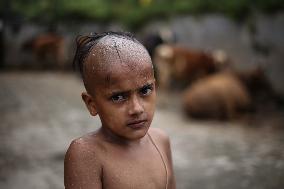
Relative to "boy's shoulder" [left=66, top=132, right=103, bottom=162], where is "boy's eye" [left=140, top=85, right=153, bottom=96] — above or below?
above

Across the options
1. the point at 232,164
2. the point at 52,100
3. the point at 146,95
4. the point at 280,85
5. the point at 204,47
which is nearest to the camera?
the point at 146,95

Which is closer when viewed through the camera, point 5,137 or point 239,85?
point 5,137

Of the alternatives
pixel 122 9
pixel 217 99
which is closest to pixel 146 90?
pixel 217 99

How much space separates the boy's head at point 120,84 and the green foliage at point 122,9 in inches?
306

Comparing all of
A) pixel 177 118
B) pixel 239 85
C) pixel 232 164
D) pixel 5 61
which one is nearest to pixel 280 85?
pixel 239 85

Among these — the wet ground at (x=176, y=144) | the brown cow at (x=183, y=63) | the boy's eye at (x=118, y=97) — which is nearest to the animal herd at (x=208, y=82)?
the brown cow at (x=183, y=63)

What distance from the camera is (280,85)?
824 cm

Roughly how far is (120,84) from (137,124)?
0.57 feet

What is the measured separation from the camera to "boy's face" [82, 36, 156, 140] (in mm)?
1753

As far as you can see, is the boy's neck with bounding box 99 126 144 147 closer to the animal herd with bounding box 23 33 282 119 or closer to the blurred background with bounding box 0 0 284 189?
the blurred background with bounding box 0 0 284 189

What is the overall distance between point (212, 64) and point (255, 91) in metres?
1.21

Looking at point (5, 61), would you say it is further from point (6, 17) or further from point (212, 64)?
point (212, 64)

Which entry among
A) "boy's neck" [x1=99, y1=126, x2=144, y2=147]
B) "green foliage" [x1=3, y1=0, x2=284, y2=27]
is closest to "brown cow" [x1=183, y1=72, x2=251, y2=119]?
"green foliage" [x1=3, y1=0, x2=284, y2=27]

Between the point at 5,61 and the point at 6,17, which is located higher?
the point at 6,17
